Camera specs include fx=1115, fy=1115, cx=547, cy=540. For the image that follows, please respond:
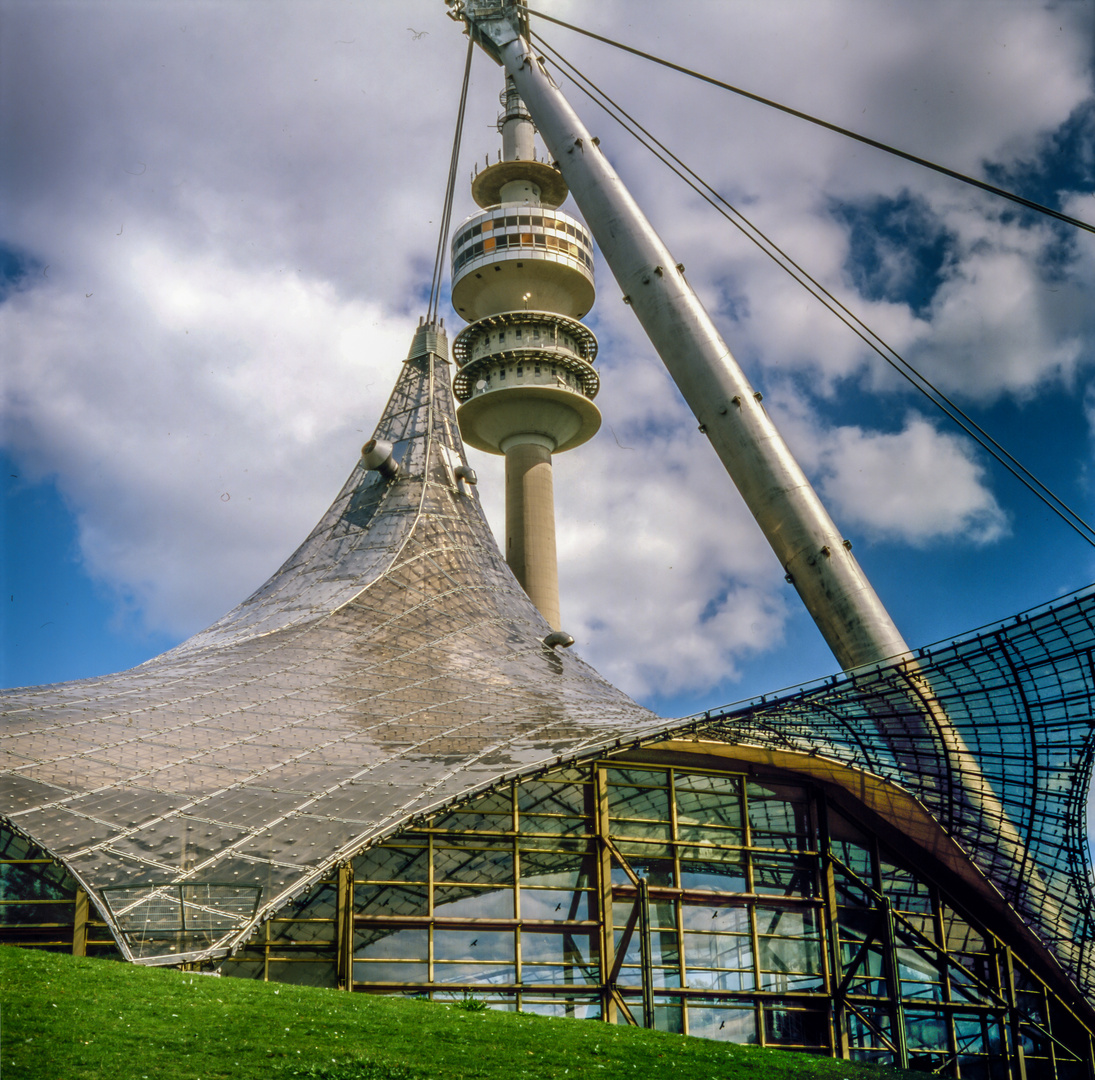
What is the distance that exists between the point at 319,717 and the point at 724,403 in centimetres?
1864

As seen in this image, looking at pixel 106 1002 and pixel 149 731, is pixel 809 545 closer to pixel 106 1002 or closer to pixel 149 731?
pixel 149 731

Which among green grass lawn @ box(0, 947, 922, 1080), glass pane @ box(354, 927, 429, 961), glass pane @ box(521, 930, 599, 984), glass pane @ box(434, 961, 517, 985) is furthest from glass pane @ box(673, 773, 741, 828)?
green grass lawn @ box(0, 947, 922, 1080)

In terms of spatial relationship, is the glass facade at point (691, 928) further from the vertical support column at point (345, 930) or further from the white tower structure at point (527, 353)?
the white tower structure at point (527, 353)

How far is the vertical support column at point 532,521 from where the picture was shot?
207ft

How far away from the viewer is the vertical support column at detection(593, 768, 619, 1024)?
24203 millimetres

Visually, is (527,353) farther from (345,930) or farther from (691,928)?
(345,930)

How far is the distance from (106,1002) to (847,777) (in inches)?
781

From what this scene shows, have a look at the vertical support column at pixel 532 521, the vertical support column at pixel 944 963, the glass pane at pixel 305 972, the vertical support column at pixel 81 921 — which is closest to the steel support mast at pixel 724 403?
the vertical support column at pixel 944 963

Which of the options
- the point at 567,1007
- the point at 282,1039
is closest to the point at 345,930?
the point at 567,1007

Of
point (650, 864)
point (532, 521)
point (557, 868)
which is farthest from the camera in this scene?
point (532, 521)

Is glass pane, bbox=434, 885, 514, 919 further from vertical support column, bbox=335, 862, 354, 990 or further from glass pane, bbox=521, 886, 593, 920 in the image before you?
vertical support column, bbox=335, 862, 354, 990

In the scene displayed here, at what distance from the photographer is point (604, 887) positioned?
25.1 m

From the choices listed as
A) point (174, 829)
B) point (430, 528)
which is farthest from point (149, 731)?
point (430, 528)

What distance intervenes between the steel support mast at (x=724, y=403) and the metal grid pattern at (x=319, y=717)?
742 cm
